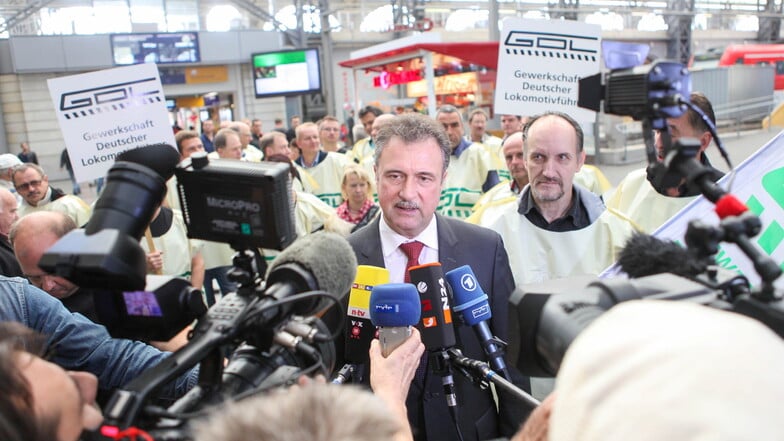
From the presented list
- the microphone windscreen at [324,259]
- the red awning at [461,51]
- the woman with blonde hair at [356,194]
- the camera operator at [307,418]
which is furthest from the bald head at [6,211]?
the red awning at [461,51]

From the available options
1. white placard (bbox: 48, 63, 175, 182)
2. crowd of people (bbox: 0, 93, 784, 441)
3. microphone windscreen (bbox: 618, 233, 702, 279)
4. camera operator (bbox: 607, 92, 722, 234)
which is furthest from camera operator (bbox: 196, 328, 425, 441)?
white placard (bbox: 48, 63, 175, 182)

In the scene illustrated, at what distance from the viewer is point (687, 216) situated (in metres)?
2.14

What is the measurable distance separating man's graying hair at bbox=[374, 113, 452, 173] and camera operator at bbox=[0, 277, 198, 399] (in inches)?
42.3

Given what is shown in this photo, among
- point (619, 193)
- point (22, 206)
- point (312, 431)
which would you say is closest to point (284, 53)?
point (22, 206)

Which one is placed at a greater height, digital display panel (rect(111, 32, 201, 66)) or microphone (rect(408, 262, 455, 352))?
digital display panel (rect(111, 32, 201, 66))

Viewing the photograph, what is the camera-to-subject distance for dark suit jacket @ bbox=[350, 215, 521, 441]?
1.93 metres

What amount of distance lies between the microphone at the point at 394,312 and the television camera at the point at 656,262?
42cm

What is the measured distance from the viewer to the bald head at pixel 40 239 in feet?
8.05

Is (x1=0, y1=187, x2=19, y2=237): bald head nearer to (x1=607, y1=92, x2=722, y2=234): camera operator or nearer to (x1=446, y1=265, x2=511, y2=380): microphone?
(x1=446, y1=265, x2=511, y2=380): microphone

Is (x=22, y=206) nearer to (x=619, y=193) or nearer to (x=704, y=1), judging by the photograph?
(x=619, y=193)

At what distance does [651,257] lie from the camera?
1048 mm

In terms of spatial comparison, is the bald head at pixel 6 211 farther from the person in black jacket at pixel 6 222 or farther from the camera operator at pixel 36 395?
the camera operator at pixel 36 395

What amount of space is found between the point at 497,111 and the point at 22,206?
409 cm

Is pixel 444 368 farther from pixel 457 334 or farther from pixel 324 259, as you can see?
pixel 324 259
